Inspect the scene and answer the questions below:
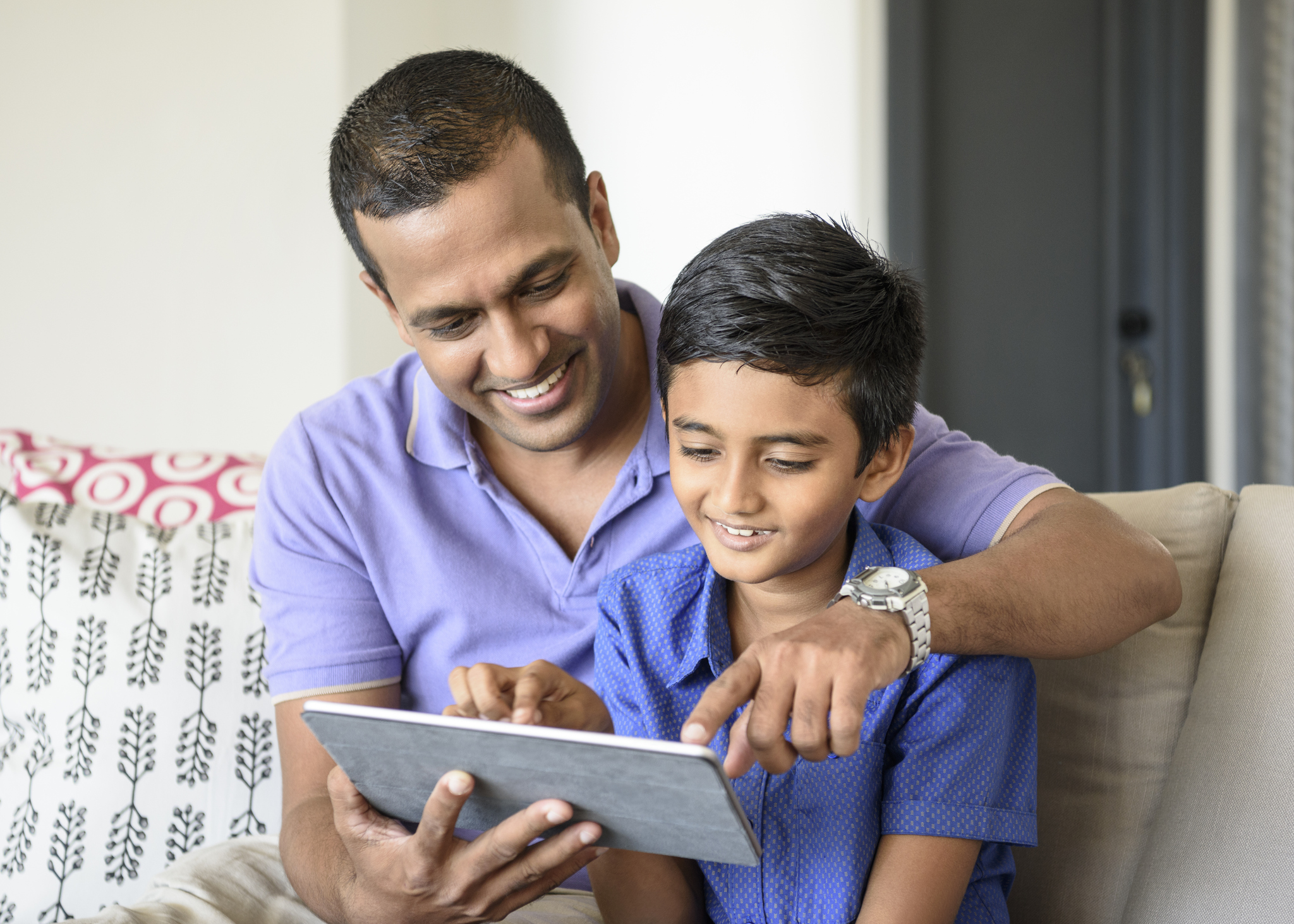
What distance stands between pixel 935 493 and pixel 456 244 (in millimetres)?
592

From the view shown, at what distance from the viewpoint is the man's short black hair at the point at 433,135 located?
3.94ft

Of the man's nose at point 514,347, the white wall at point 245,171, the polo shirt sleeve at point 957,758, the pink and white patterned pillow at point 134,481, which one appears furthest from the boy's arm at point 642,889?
the white wall at point 245,171

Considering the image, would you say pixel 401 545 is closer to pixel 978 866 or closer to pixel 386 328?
pixel 978 866

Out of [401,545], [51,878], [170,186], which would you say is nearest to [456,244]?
[401,545]

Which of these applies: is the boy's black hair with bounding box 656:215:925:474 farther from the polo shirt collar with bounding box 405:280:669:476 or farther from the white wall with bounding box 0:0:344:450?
the white wall with bounding box 0:0:344:450

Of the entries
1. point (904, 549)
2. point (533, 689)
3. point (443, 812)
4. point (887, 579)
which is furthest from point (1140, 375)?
point (443, 812)

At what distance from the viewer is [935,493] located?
1231 millimetres

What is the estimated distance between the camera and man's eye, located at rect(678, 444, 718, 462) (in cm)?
104

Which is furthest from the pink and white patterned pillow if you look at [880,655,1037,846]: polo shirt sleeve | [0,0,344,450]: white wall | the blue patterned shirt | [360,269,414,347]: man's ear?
[880,655,1037,846]: polo shirt sleeve

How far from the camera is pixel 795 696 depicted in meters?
0.81

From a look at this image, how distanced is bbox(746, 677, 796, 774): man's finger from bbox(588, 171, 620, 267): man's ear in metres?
0.74

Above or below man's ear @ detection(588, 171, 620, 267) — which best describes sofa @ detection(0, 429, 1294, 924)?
below

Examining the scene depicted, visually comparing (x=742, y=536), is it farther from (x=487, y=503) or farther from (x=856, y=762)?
(x=487, y=503)

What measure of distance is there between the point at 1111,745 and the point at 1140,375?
7.81 ft
